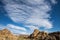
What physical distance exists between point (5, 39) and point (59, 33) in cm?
2518

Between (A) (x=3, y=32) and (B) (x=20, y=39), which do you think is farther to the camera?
(A) (x=3, y=32)

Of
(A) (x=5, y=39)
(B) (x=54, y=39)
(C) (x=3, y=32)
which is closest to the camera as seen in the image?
(B) (x=54, y=39)

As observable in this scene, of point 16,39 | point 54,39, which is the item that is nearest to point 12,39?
point 16,39

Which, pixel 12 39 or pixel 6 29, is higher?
Result: pixel 6 29

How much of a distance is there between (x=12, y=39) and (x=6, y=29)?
16721 millimetres

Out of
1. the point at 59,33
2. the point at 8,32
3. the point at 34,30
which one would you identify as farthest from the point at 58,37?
the point at 8,32

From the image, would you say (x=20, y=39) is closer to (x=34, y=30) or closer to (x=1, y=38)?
(x=1, y=38)

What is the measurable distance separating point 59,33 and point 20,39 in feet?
65.0

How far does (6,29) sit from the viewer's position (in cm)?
7212

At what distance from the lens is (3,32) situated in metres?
68.6

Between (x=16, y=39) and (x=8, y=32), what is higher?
(x=8, y=32)

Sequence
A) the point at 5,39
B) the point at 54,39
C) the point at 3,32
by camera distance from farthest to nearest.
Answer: the point at 3,32, the point at 5,39, the point at 54,39

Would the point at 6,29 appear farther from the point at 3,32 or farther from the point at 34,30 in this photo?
the point at 34,30

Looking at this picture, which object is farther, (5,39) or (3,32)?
(3,32)
